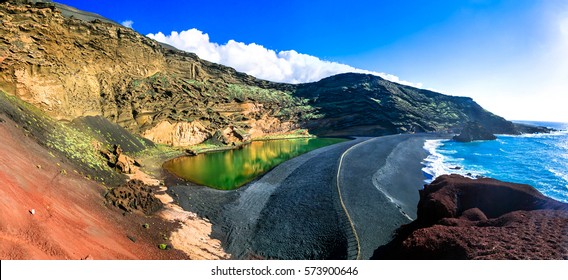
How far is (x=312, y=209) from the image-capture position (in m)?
19.0

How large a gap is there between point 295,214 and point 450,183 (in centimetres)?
980

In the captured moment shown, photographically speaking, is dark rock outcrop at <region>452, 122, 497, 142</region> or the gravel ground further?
dark rock outcrop at <region>452, 122, 497, 142</region>

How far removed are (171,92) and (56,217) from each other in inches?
1647

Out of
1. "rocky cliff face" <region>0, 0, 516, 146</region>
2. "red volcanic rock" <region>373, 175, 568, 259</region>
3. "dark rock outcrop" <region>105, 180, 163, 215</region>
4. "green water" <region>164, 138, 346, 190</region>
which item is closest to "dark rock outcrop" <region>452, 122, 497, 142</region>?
"rocky cliff face" <region>0, 0, 516, 146</region>

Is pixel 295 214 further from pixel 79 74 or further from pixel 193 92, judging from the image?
pixel 193 92

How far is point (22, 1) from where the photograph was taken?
26547 mm

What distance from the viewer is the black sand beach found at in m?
15.1

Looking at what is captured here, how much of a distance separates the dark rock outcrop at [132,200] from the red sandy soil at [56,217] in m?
0.65

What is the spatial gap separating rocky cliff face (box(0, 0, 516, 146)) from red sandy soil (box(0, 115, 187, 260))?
14.0 metres

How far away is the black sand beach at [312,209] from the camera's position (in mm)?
15117

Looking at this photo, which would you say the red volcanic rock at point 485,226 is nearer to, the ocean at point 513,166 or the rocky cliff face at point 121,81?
the ocean at point 513,166

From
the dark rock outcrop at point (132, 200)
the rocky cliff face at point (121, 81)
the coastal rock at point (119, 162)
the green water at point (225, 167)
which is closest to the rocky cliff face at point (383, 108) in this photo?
the rocky cliff face at point (121, 81)

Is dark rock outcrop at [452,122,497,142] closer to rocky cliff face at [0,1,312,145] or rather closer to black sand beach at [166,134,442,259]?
black sand beach at [166,134,442,259]

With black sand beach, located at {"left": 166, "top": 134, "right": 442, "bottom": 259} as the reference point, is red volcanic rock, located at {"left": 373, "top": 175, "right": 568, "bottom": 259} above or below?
above
